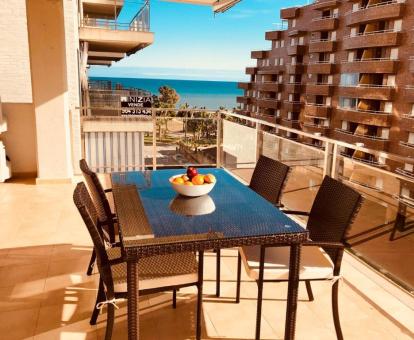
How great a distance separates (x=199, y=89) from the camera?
105m

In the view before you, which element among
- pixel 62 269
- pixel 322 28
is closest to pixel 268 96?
pixel 322 28

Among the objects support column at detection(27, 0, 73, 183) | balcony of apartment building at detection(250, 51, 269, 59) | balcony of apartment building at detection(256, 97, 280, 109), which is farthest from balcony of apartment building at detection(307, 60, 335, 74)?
support column at detection(27, 0, 73, 183)

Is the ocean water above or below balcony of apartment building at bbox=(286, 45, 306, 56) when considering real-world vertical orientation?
below

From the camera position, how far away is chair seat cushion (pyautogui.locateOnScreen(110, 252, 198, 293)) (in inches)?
73.6

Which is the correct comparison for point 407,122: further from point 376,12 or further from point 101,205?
point 101,205

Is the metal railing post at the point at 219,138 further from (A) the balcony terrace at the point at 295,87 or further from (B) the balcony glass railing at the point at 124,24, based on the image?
(A) the balcony terrace at the point at 295,87

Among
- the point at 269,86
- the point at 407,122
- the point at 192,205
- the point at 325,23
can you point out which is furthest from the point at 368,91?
the point at 192,205

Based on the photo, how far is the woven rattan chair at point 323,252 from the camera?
2002mm

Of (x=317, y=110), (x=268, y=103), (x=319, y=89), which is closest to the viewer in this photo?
(x=319, y=89)

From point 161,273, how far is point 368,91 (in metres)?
34.5

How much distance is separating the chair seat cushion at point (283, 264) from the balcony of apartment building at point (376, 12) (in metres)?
33.3

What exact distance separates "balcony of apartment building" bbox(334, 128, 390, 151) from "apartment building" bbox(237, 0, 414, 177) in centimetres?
8

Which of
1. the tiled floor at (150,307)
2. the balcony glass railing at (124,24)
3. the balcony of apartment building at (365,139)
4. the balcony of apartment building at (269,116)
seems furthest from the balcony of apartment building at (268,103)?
the tiled floor at (150,307)

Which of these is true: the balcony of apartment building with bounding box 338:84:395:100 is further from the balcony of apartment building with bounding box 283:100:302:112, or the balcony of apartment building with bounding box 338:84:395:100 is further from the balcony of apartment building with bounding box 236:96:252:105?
the balcony of apartment building with bounding box 236:96:252:105
